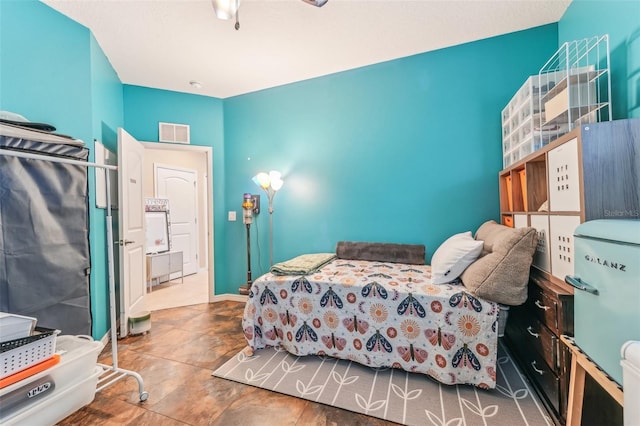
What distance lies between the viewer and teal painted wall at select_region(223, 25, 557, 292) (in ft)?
7.95

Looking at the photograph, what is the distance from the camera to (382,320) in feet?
5.89

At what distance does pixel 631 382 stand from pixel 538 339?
1027 mm

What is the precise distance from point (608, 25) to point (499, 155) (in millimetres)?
1033

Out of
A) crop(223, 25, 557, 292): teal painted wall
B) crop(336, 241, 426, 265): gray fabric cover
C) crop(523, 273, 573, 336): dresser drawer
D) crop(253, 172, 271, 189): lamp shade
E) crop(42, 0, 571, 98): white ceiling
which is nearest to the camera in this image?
crop(523, 273, 573, 336): dresser drawer

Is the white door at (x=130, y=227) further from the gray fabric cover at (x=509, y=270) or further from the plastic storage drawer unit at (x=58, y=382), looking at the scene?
the gray fabric cover at (x=509, y=270)

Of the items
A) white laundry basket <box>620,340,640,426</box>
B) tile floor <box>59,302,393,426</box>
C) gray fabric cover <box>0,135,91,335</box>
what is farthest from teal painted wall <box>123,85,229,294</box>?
white laundry basket <box>620,340,640,426</box>

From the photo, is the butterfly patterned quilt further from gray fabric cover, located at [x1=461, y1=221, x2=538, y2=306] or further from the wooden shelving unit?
the wooden shelving unit

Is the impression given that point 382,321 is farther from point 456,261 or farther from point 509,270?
point 509,270

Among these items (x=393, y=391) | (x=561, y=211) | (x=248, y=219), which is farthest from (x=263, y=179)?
(x=561, y=211)

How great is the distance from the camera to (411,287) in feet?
6.01

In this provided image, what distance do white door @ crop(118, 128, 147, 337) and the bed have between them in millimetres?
1397

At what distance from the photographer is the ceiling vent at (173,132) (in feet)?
10.5

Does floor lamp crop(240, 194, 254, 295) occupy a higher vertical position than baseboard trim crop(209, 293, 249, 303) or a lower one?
higher

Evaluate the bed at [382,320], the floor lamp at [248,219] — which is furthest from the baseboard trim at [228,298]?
the bed at [382,320]
